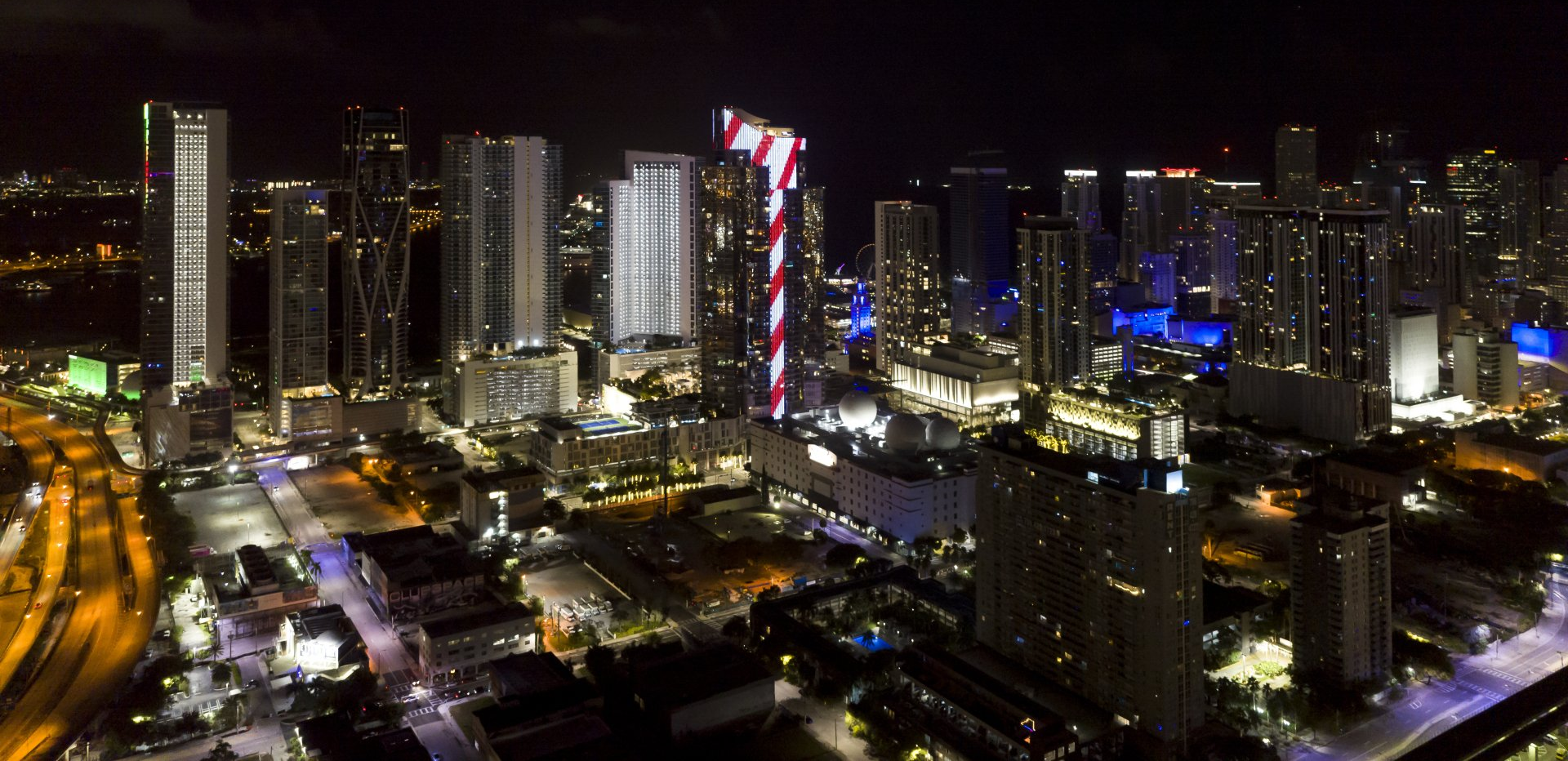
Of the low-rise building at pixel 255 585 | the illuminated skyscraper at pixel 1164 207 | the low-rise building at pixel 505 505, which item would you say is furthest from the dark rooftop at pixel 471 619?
the illuminated skyscraper at pixel 1164 207

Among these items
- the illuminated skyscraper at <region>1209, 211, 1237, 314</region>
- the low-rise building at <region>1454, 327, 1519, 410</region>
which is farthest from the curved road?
the illuminated skyscraper at <region>1209, 211, 1237, 314</region>

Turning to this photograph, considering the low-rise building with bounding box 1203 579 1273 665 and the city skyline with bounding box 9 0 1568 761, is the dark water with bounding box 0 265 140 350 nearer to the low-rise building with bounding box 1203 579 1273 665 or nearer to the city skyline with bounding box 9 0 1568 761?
the city skyline with bounding box 9 0 1568 761

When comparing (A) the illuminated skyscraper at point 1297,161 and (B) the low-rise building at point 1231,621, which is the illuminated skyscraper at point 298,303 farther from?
(A) the illuminated skyscraper at point 1297,161

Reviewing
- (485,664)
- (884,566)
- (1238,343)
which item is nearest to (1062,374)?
(1238,343)

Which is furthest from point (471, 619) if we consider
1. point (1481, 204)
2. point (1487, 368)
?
point (1481, 204)

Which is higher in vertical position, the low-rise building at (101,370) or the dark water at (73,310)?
the dark water at (73,310)
